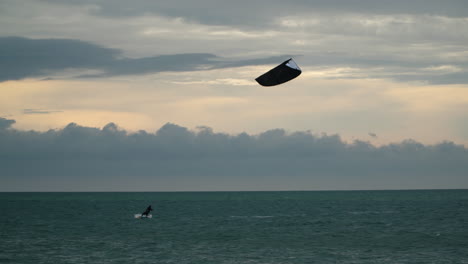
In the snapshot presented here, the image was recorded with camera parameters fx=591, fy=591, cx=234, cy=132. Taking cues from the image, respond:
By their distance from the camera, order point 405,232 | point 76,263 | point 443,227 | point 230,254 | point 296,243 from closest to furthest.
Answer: point 76,263 < point 230,254 < point 296,243 < point 405,232 < point 443,227

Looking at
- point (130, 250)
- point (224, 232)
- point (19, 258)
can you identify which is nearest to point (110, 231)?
point (224, 232)

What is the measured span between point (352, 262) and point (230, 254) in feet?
27.9

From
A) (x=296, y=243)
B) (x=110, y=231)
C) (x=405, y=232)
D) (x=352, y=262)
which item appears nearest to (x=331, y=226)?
(x=405, y=232)

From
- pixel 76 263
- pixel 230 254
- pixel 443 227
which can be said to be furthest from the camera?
pixel 443 227

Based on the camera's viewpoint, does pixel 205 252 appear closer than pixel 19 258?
No

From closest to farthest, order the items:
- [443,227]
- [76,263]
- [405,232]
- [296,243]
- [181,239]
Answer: [76,263]
[296,243]
[181,239]
[405,232]
[443,227]

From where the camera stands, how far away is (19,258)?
3825cm

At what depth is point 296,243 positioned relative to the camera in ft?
156

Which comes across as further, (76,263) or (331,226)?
(331,226)

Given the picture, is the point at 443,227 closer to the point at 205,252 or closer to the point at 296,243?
the point at 296,243

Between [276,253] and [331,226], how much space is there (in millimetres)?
25025

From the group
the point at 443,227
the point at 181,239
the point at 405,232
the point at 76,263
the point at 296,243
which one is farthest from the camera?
the point at 443,227

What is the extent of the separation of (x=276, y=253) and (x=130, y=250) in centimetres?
1054

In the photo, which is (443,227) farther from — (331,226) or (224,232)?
(224,232)
